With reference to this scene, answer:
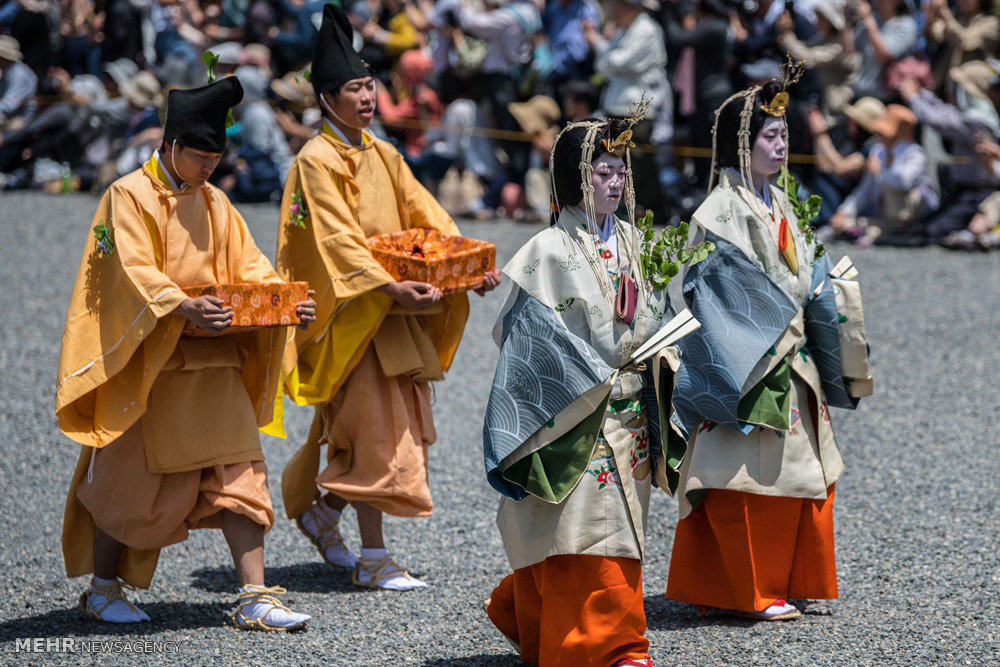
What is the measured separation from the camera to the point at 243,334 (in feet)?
14.4

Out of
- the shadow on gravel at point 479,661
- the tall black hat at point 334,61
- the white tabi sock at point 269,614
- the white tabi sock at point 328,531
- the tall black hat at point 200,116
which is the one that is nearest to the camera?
the shadow on gravel at point 479,661

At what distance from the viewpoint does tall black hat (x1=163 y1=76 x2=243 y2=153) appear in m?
4.11

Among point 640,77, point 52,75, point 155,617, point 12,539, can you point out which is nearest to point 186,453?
point 155,617

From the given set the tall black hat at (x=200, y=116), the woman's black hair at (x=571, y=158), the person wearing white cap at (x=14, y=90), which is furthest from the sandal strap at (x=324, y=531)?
the person wearing white cap at (x=14, y=90)

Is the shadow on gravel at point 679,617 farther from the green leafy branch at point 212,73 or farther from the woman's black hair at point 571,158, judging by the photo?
the green leafy branch at point 212,73

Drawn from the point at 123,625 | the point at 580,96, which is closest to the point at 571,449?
the point at 123,625

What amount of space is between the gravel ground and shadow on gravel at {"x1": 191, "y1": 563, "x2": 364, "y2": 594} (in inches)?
0.4

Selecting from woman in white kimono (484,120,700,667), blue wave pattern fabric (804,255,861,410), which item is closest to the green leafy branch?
woman in white kimono (484,120,700,667)

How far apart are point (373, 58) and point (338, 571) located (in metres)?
7.37

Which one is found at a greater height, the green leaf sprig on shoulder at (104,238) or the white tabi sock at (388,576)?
the green leaf sprig on shoulder at (104,238)

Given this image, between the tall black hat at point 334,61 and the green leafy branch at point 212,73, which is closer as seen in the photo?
the green leafy branch at point 212,73

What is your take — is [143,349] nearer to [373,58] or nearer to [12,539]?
[12,539]

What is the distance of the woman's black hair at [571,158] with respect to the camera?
3814 mm

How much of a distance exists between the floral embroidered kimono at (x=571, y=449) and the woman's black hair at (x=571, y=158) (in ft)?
0.38
